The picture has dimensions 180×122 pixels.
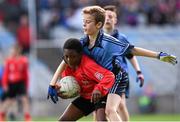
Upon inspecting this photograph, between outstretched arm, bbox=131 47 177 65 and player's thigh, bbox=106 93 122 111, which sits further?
outstretched arm, bbox=131 47 177 65

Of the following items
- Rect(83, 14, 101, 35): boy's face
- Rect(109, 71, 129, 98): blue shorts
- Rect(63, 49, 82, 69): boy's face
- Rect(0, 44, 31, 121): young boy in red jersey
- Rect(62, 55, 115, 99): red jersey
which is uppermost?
Rect(83, 14, 101, 35): boy's face

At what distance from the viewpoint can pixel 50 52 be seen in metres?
20.0

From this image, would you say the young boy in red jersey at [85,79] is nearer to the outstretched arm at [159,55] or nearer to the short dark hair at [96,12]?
the short dark hair at [96,12]

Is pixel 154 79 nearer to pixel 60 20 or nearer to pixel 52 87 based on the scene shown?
pixel 60 20

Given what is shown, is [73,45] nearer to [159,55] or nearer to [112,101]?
[112,101]

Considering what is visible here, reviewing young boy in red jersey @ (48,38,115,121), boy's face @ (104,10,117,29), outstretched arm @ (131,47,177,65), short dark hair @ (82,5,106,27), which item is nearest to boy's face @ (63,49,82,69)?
young boy in red jersey @ (48,38,115,121)

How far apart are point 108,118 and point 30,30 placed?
10.7 m

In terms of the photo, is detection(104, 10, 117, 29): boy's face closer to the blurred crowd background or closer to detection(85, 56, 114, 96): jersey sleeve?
detection(85, 56, 114, 96): jersey sleeve

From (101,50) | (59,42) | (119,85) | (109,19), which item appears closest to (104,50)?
(101,50)

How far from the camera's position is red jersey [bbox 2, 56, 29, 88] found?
17344 millimetres

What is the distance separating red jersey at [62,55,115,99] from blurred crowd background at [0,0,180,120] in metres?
10.1

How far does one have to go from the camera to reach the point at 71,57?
9.23 meters

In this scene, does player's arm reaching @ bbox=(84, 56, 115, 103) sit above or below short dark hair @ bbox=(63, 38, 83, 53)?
below

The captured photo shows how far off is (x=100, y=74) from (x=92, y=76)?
0.12 metres
